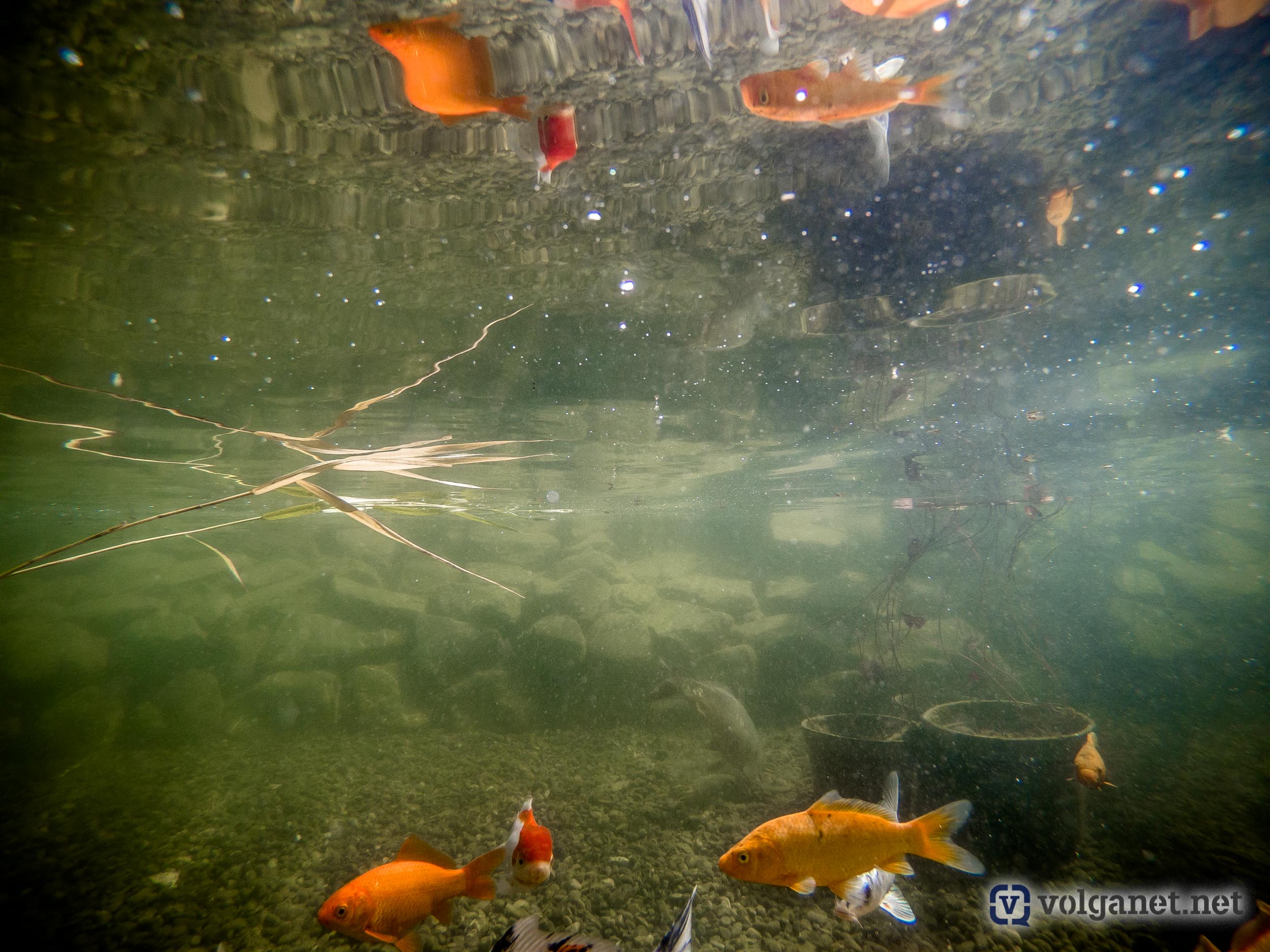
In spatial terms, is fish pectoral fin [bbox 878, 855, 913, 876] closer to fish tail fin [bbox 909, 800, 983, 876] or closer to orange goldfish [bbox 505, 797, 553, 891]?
fish tail fin [bbox 909, 800, 983, 876]

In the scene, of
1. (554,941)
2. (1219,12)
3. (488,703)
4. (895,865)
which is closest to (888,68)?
(1219,12)

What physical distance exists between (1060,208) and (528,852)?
373 inches

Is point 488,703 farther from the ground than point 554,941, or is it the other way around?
point 554,941

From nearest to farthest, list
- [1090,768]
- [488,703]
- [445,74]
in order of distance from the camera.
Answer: [445,74] < [1090,768] < [488,703]

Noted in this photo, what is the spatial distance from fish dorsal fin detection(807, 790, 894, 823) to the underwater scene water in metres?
0.03

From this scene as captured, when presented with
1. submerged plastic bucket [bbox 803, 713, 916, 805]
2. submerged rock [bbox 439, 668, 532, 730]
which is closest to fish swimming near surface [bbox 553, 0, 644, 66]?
submerged plastic bucket [bbox 803, 713, 916, 805]

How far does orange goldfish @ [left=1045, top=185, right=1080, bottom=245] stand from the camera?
19.5 ft

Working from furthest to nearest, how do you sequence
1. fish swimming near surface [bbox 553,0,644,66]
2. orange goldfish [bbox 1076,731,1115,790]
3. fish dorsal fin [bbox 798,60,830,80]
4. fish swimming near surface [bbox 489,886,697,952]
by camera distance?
orange goldfish [bbox 1076,731,1115,790] < fish dorsal fin [bbox 798,60,830,80] < fish swimming near surface [bbox 553,0,644,66] < fish swimming near surface [bbox 489,886,697,952]

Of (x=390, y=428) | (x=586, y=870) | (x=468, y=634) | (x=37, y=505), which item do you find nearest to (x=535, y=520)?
(x=468, y=634)

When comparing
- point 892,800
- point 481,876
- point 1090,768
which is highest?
point 892,800

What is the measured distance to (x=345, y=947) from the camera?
18.0 feet

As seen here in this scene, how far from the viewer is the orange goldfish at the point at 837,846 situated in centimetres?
332

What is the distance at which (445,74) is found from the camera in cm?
325

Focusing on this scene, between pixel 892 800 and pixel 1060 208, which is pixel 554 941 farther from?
pixel 1060 208
